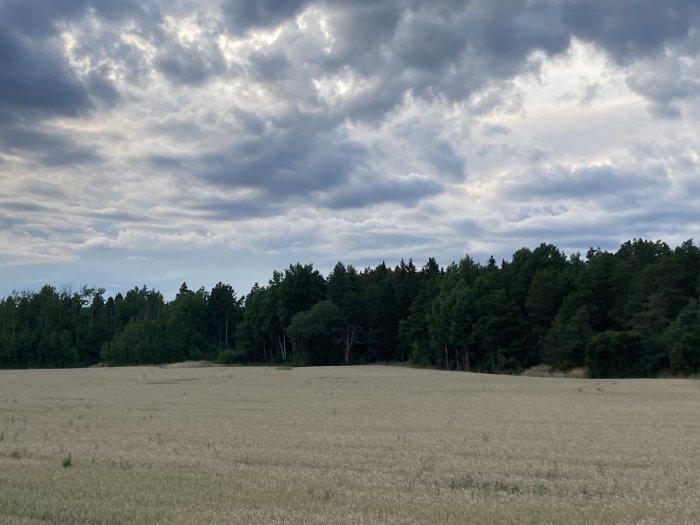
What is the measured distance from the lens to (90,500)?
43.0 feet

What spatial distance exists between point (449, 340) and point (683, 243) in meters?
38.0

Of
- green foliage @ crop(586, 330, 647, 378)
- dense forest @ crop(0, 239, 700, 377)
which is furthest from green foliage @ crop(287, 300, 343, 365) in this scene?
green foliage @ crop(586, 330, 647, 378)

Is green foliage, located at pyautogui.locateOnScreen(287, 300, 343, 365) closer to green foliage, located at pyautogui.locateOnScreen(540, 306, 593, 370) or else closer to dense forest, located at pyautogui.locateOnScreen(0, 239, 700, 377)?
dense forest, located at pyautogui.locateOnScreen(0, 239, 700, 377)

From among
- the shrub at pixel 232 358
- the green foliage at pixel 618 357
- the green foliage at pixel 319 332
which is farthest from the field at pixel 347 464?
the shrub at pixel 232 358

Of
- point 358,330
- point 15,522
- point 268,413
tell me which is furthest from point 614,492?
point 358,330

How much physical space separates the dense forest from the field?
51.1 metres

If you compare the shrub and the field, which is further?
the shrub

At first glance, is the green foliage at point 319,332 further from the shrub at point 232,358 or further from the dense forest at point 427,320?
the shrub at point 232,358

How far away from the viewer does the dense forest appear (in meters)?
85.6

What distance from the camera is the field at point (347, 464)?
41.4 feet

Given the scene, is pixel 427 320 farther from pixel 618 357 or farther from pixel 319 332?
pixel 618 357

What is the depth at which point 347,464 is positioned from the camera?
18062 mm

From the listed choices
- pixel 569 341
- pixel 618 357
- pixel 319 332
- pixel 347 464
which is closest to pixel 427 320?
pixel 319 332

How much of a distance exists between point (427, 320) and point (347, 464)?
3682 inches
